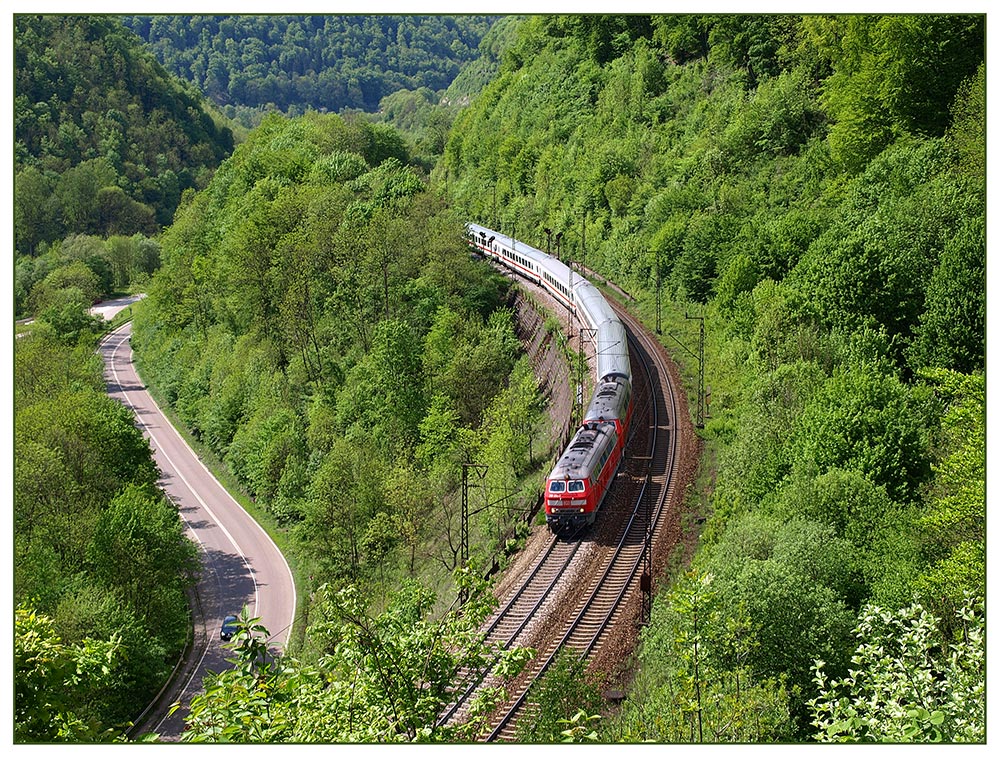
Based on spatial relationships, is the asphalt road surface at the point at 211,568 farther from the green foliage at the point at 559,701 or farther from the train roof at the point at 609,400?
the green foliage at the point at 559,701

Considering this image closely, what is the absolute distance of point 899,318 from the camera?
44.4 m

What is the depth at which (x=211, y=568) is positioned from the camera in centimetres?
5878

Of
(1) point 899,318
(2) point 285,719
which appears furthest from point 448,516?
(2) point 285,719

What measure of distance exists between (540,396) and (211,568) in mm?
21853

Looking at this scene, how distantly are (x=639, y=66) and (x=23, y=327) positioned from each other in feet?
190

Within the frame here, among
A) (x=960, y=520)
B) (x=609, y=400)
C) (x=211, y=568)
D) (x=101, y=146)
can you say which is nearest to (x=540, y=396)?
(x=609, y=400)

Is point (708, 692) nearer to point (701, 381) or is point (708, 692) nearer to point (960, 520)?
point (960, 520)

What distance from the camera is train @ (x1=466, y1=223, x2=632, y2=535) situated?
3788 centimetres

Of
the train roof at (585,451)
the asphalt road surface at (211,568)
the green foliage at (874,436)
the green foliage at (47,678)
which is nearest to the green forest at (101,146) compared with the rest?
the asphalt road surface at (211,568)

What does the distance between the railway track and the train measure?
1.04 meters

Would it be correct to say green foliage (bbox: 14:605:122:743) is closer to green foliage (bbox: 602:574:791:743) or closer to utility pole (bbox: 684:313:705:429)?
green foliage (bbox: 602:574:791:743)

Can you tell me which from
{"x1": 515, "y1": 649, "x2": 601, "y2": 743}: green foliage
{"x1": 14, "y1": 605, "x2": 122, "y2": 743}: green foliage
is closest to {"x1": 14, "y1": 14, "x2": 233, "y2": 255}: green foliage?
{"x1": 515, "y1": 649, "x2": 601, "y2": 743}: green foliage

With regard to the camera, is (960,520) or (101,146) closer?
(960,520)

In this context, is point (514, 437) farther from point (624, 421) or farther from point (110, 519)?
point (110, 519)
